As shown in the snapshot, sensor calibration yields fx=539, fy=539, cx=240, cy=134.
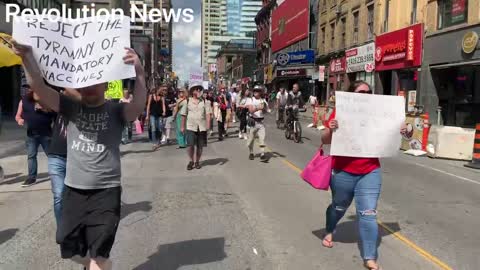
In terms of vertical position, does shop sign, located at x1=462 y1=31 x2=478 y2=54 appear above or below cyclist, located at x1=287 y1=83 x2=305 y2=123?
above

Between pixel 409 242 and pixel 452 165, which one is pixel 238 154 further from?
pixel 409 242

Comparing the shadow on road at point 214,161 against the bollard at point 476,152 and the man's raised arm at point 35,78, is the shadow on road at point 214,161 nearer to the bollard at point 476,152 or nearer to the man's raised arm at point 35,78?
the bollard at point 476,152

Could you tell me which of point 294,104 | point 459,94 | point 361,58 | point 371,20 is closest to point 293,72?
point 361,58

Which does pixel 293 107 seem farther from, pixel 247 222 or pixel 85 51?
pixel 85 51

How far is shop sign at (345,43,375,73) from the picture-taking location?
31266 mm

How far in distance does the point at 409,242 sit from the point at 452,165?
807 cm

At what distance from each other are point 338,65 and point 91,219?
116 feet

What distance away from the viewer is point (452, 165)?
43.4ft

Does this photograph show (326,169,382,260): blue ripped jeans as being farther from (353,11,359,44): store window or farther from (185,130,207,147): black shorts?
(353,11,359,44): store window

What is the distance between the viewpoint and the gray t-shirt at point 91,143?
12.5ft

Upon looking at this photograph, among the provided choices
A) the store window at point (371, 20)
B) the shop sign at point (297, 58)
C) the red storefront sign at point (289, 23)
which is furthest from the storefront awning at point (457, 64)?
the red storefront sign at point (289, 23)

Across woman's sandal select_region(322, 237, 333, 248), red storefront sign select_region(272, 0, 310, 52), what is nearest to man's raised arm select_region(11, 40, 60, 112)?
woman's sandal select_region(322, 237, 333, 248)

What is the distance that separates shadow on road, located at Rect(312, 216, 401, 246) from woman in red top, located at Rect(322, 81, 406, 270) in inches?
26.5

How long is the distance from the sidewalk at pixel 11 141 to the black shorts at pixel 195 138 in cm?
492
